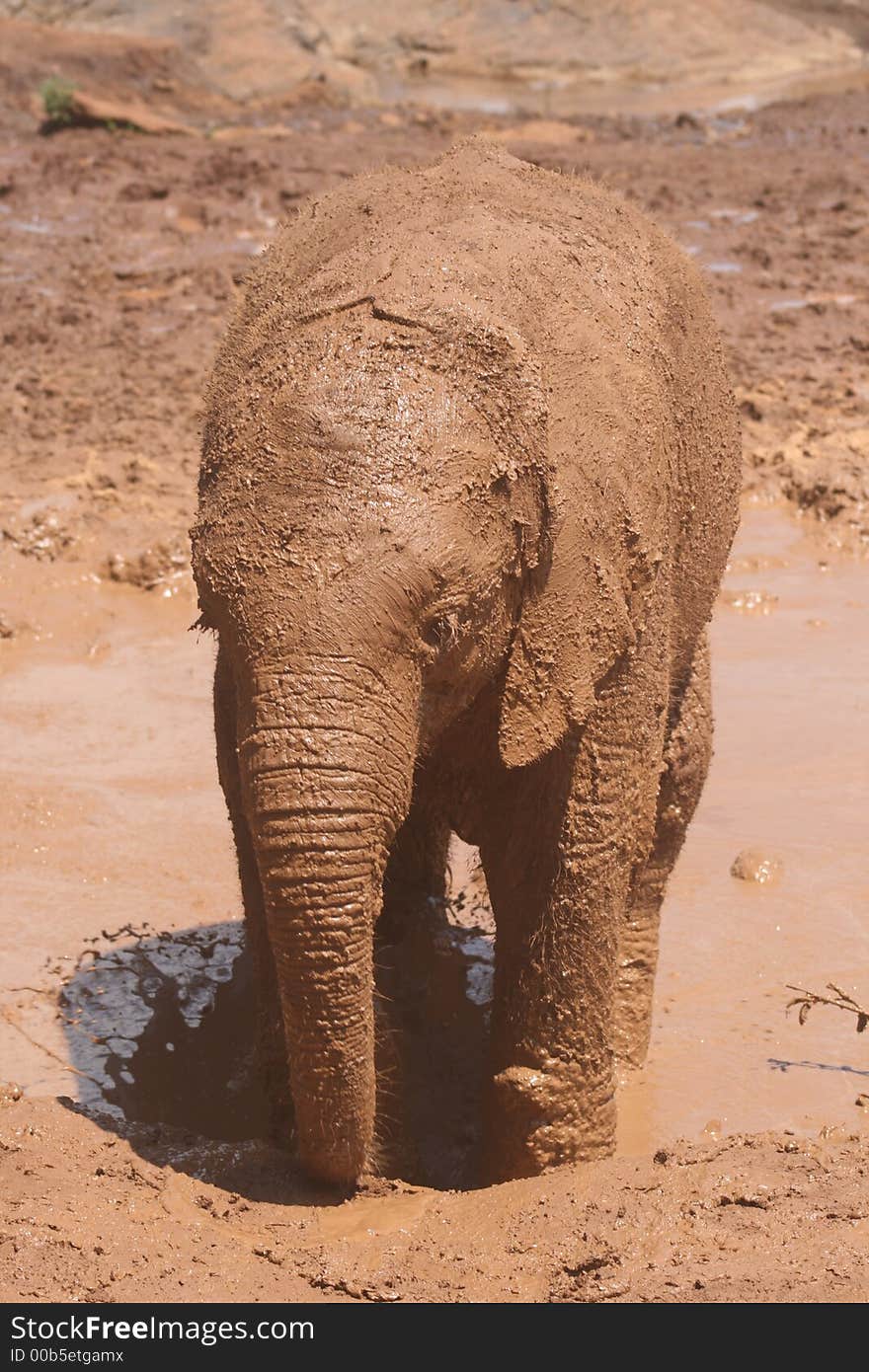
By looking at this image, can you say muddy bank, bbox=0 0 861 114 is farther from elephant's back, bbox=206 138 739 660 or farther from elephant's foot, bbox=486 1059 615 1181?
elephant's foot, bbox=486 1059 615 1181

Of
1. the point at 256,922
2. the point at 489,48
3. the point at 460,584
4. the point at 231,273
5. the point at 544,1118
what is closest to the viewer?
the point at 460,584

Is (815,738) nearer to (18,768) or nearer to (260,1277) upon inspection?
(18,768)

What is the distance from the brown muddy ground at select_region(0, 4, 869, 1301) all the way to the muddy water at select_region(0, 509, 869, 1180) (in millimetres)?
15

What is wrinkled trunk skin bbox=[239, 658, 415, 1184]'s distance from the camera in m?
3.27

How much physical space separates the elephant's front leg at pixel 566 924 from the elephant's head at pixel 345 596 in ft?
2.02

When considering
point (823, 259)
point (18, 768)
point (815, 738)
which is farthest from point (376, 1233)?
point (823, 259)

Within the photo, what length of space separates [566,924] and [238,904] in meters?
2.28

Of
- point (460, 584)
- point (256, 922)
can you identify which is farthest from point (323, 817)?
point (256, 922)

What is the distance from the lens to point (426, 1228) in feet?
13.3

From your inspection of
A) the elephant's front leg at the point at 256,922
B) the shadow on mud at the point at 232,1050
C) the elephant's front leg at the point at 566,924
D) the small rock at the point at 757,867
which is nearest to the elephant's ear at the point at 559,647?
the elephant's front leg at the point at 566,924

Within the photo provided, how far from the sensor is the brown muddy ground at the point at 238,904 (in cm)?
391

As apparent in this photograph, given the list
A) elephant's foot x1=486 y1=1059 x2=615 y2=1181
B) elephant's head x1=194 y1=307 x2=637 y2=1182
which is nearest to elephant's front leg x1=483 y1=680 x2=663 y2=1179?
elephant's foot x1=486 y1=1059 x2=615 y2=1181

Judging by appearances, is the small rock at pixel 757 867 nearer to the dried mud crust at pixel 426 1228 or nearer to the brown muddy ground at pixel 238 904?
the brown muddy ground at pixel 238 904

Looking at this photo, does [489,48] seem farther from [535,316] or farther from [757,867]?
[535,316]
